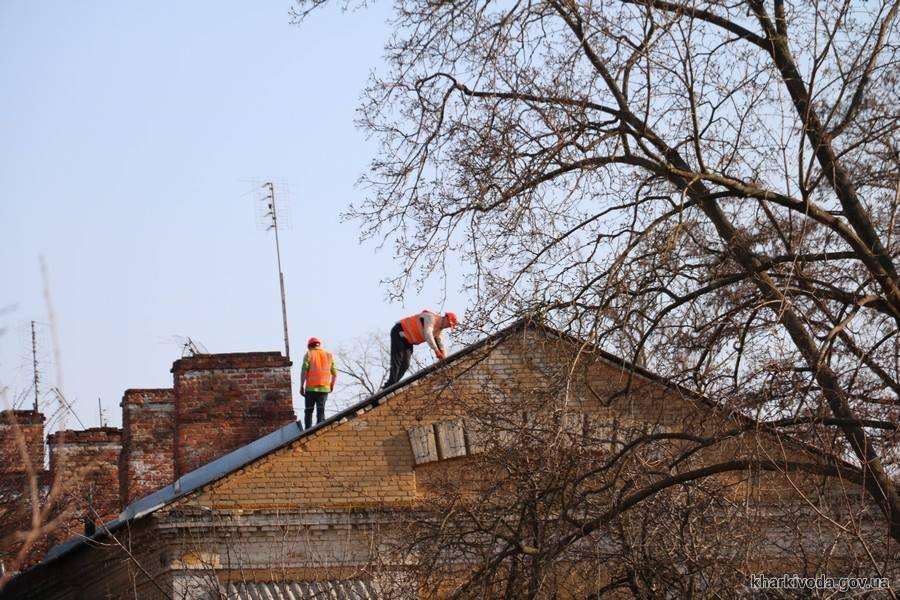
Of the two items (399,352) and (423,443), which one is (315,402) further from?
(423,443)

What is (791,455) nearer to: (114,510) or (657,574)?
(657,574)

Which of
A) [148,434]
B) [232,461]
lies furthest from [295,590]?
[148,434]

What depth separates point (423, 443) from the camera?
13953mm

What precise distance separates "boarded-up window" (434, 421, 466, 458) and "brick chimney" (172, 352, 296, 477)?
12.4ft

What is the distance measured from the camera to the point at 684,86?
28.4 feet

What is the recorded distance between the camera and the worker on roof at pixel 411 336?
1595 centimetres

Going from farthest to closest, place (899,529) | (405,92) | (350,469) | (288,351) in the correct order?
(288,351)
(350,469)
(405,92)
(899,529)

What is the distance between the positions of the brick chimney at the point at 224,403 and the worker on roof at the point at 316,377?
33 cm

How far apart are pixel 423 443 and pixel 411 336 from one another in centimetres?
248

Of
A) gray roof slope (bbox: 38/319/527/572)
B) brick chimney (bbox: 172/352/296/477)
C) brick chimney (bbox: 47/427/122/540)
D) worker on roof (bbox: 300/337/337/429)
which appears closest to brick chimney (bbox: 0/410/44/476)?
brick chimney (bbox: 47/427/122/540)

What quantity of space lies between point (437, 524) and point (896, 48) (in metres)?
4.95

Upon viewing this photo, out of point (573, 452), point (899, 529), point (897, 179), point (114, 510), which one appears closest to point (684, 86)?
point (897, 179)

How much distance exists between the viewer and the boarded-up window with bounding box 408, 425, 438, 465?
45.7 feet

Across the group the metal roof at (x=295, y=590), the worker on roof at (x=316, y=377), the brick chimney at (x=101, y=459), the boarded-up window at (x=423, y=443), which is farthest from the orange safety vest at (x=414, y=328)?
the brick chimney at (x=101, y=459)
